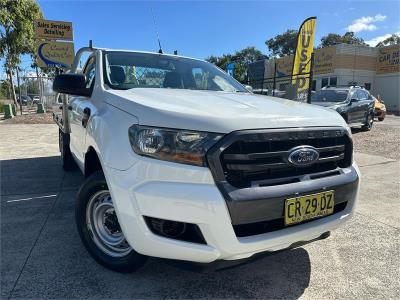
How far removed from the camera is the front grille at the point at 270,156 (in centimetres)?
218

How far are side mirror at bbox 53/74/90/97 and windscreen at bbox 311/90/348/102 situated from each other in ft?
37.2

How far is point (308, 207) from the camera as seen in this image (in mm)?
2406

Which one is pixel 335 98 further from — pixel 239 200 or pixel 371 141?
pixel 239 200

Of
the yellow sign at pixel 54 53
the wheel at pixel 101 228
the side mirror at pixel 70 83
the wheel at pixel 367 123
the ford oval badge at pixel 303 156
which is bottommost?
the wheel at pixel 367 123

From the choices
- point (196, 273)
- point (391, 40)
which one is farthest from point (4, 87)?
point (391, 40)

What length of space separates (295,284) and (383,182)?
Answer: 13.2ft

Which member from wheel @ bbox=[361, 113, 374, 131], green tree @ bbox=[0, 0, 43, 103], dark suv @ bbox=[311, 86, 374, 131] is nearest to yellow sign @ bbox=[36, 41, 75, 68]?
green tree @ bbox=[0, 0, 43, 103]

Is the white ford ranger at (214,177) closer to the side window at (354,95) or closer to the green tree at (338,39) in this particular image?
the side window at (354,95)

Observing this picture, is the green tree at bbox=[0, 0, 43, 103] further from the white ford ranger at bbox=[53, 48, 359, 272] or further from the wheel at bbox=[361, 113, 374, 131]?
the white ford ranger at bbox=[53, 48, 359, 272]

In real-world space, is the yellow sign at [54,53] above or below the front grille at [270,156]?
above

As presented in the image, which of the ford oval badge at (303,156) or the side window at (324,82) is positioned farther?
the side window at (324,82)

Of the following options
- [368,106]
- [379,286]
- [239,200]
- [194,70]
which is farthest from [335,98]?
[239,200]

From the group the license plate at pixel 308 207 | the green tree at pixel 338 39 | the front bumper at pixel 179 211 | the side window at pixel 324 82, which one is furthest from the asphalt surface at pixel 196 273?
the green tree at pixel 338 39

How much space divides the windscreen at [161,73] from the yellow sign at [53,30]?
1632 centimetres
